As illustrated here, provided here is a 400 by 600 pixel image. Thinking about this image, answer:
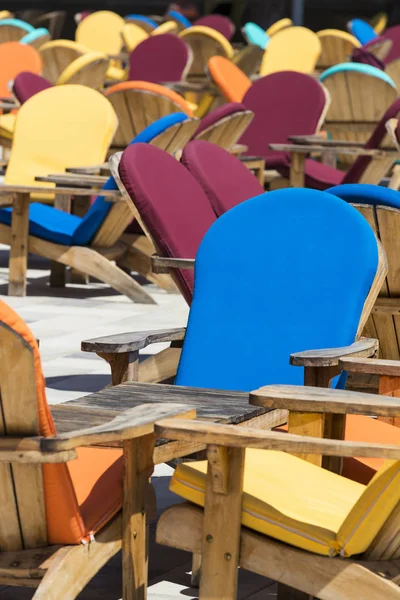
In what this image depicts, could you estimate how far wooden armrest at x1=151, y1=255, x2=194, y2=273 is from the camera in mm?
5000

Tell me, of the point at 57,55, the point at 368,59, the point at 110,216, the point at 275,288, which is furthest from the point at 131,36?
the point at 275,288

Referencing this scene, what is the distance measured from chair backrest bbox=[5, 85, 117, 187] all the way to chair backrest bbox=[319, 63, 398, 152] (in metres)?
2.66

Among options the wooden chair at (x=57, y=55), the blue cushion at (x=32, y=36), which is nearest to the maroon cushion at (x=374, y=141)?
the wooden chair at (x=57, y=55)

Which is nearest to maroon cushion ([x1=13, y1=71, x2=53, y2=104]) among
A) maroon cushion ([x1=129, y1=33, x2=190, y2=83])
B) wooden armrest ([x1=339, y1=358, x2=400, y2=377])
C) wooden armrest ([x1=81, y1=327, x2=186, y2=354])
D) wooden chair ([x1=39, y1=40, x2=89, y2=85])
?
maroon cushion ([x1=129, y1=33, x2=190, y2=83])

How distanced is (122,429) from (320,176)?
22.4 feet

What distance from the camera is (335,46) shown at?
58.6 feet

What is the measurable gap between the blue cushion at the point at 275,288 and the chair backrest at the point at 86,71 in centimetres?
751

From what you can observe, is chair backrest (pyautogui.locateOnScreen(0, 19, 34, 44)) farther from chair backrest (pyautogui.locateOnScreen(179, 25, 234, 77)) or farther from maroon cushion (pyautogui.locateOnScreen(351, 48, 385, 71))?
maroon cushion (pyautogui.locateOnScreen(351, 48, 385, 71))

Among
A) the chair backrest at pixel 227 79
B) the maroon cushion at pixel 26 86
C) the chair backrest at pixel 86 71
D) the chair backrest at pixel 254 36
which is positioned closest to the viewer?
the maroon cushion at pixel 26 86

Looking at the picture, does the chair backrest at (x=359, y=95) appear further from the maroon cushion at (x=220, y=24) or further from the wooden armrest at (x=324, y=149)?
the maroon cushion at (x=220, y=24)

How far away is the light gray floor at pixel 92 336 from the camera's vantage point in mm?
3494

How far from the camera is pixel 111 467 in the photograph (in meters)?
3.14

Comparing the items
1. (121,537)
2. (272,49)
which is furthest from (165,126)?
(272,49)

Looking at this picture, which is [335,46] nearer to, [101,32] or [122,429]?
[101,32]
